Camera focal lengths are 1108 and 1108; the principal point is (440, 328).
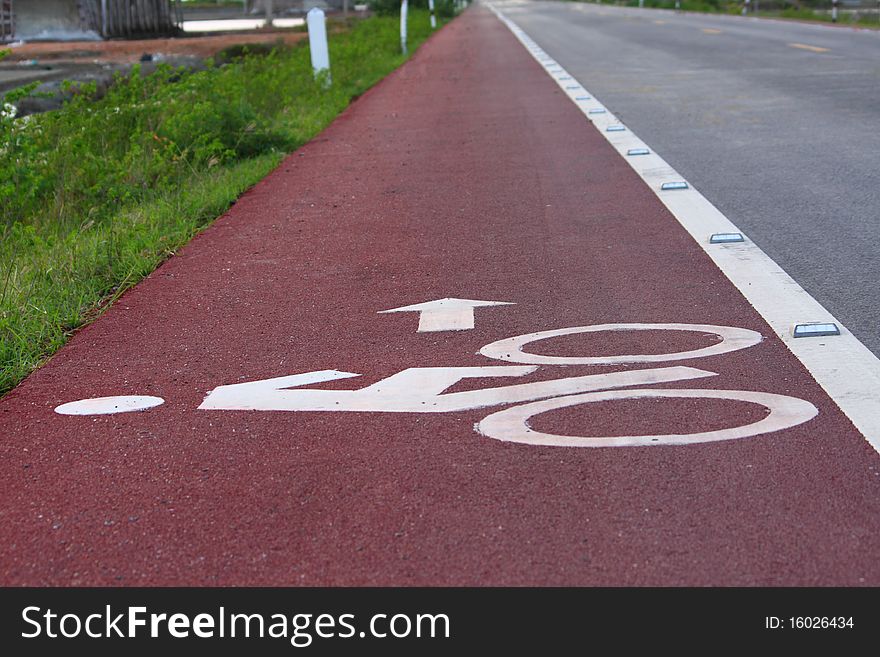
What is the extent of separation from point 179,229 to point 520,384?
12.2 ft

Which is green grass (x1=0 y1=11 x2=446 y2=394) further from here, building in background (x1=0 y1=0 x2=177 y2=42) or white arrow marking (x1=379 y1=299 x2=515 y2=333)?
building in background (x1=0 y1=0 x2=177 y2=42)

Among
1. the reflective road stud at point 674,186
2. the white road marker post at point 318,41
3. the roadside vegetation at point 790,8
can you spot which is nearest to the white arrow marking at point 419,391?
the reflective road stud at point 674,186

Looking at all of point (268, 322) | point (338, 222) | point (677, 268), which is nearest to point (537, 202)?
point (338, 222)

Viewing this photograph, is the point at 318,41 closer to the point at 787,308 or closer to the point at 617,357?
the point at 787,308

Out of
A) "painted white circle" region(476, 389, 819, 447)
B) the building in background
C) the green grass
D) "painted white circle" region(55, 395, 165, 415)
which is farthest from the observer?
the building in background

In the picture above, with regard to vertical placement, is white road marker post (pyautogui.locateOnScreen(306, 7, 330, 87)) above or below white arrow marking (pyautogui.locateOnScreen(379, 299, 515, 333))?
above

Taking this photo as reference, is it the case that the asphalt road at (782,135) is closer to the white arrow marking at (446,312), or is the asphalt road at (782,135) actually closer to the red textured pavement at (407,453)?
the red textured pavement at (407,453)

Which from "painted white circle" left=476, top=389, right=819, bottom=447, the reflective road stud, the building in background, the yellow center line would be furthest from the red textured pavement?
the building in background

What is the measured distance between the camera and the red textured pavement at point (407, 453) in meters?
2.85

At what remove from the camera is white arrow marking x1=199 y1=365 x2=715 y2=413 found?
12.8 ft

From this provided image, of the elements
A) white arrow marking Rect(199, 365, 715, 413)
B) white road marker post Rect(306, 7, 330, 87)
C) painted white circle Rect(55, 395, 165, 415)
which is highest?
white road marker post Rect(306, 7, 330, 87)

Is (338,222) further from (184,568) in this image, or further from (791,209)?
(184,568)

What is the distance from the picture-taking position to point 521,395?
393cm

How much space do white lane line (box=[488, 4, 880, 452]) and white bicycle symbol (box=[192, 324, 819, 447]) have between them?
0.17m
